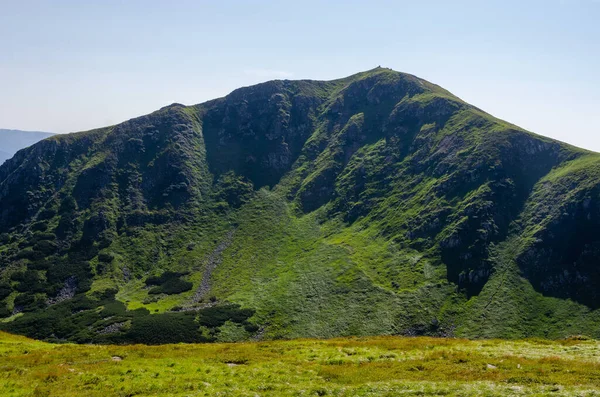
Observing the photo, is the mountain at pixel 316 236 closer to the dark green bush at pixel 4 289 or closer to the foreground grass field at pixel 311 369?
the dark green bush at pixel 4 289

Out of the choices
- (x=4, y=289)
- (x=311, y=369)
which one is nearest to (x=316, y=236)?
(x=4, y=289)

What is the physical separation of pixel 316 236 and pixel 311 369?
121427mm

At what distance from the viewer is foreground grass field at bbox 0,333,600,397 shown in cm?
2448

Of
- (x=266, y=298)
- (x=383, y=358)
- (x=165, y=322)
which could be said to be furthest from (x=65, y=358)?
(x=266, y=298)

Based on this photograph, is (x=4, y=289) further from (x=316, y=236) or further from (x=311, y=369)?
(x=311, y=369)

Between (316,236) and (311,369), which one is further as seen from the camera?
(316,236)

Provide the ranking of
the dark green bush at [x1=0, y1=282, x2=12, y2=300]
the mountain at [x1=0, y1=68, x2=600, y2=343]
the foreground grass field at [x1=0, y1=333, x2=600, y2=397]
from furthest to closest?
the dark green bush at [x1=0, y1=282, x2=12, y2=300], the mountain at [x1=0, y1=68, x2=600, y2=343], the foreground grass field at [x1=0, y1=333, x2=600, y2=397]

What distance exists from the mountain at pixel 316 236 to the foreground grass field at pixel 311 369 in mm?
63747

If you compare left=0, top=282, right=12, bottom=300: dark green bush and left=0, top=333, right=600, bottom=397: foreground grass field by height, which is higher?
left=0, top=333, right=600, bottom=397: foreground grass field

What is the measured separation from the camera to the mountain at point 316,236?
4006 inches

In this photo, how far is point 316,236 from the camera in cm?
15088

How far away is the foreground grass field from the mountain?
6375 centimetres

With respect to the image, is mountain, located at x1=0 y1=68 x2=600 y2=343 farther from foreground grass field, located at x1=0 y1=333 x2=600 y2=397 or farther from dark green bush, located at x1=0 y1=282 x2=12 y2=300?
foreground grass field, located at x1=0 y1=333 x2=600 y2=397

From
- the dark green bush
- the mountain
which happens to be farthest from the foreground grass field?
the dark green bush
